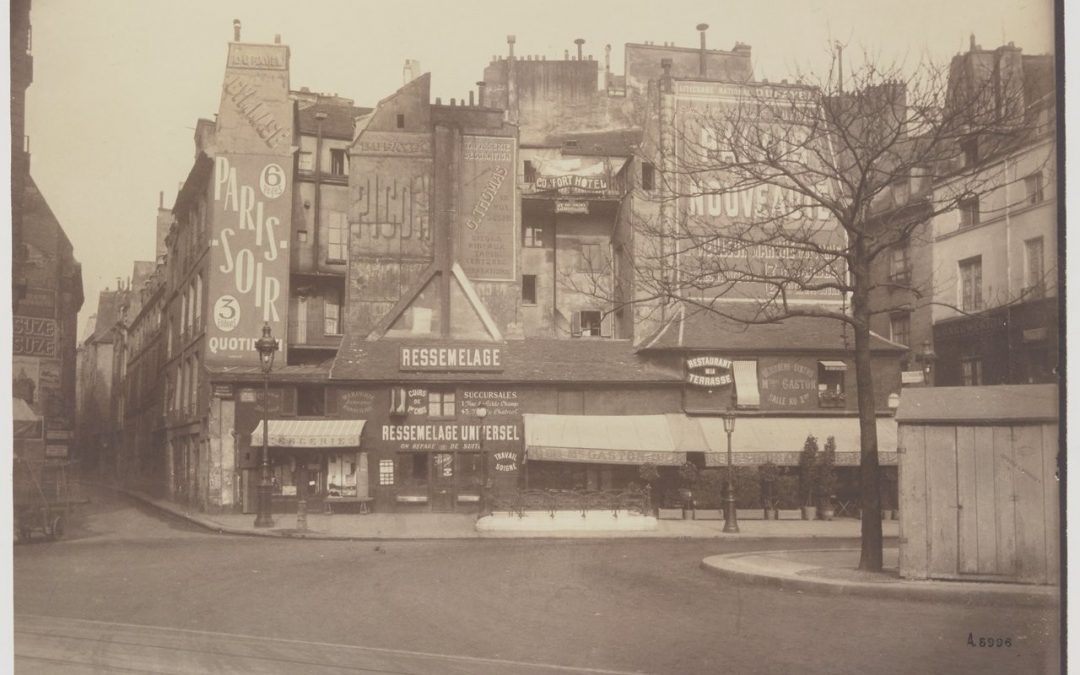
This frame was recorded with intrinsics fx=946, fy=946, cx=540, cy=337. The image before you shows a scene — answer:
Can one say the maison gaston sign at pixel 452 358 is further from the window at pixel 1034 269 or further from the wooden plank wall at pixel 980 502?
the window at pixel 1034 269

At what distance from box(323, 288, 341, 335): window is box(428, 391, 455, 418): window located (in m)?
5.83

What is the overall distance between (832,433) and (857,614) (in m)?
10.8

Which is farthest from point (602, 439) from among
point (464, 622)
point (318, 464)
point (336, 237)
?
point (464, 622)

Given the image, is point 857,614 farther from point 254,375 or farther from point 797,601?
point 254,375

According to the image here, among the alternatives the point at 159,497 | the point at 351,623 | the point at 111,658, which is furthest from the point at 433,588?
the point at 159,497

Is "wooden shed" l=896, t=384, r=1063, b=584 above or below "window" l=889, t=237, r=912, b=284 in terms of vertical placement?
below

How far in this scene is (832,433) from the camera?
19297 millimetres

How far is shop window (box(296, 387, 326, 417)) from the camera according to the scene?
78.8ft

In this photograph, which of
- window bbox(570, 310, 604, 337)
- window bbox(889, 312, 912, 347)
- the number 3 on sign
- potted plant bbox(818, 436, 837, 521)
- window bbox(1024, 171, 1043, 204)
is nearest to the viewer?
window bbox(1024, 171, 1043, 204)

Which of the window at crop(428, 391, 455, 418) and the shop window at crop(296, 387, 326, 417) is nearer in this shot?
the shop window at crop(296, 387, 326, 417)

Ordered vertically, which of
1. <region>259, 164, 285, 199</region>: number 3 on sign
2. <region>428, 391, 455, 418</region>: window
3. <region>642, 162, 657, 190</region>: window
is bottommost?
<region>428, 391, 455, 418</region>: window

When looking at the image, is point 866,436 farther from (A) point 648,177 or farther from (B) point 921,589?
(A) point 648,177

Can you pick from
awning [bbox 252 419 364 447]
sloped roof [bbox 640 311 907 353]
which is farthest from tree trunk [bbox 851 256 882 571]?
awning [bbox 252 419 364 447]

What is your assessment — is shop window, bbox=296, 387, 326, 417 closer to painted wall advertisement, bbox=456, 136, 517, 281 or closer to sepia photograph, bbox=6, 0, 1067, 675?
sepia photograph, bbox=6, 0, 1067, 675
